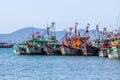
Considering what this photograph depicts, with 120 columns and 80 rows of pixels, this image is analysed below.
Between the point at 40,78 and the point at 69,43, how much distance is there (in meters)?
79.5

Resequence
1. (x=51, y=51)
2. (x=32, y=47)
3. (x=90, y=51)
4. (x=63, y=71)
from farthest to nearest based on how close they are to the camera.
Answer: (x=51, y=51) < (x=32, y=47) < (x=90, y=51) < (x=63, y=71)

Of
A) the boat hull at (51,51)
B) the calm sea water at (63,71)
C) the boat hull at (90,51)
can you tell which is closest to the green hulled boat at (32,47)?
the boat hull at (51,51)

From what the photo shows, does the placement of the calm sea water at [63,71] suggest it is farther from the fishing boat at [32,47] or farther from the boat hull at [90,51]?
the fishing boat at [32,47]

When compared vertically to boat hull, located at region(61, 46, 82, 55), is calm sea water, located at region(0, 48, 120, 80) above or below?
below

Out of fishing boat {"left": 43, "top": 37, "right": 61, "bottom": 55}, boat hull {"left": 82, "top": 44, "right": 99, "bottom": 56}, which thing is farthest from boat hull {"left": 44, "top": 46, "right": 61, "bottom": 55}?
boat hull {"left": 82, "top": 44, "right": 99, "bottom": 56}

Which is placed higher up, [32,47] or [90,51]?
[32,47]

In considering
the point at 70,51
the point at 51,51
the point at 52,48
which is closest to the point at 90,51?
the point at 70,51

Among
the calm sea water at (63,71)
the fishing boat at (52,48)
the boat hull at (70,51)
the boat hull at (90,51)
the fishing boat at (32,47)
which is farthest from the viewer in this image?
the fishing boat at (32,47)

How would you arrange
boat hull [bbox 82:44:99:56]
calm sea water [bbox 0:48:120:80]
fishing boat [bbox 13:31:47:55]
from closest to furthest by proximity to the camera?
calm sea water [bbox 0:48:120:80] < boat hull [bbox 82:44:99:56] < fishing boat [bbox 13:31:47:55]

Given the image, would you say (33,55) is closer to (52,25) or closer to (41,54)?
(41,54)

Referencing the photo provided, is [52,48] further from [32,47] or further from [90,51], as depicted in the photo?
[90,51]

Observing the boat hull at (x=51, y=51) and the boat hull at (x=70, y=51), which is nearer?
the boat hull at (x=70, y=51)

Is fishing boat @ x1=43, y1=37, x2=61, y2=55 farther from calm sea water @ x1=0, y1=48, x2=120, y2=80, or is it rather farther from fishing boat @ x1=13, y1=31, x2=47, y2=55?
calm sea water @ x1=0, y1=48, x2=120, y2=80

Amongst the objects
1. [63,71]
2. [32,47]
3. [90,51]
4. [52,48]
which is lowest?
[63,71]
